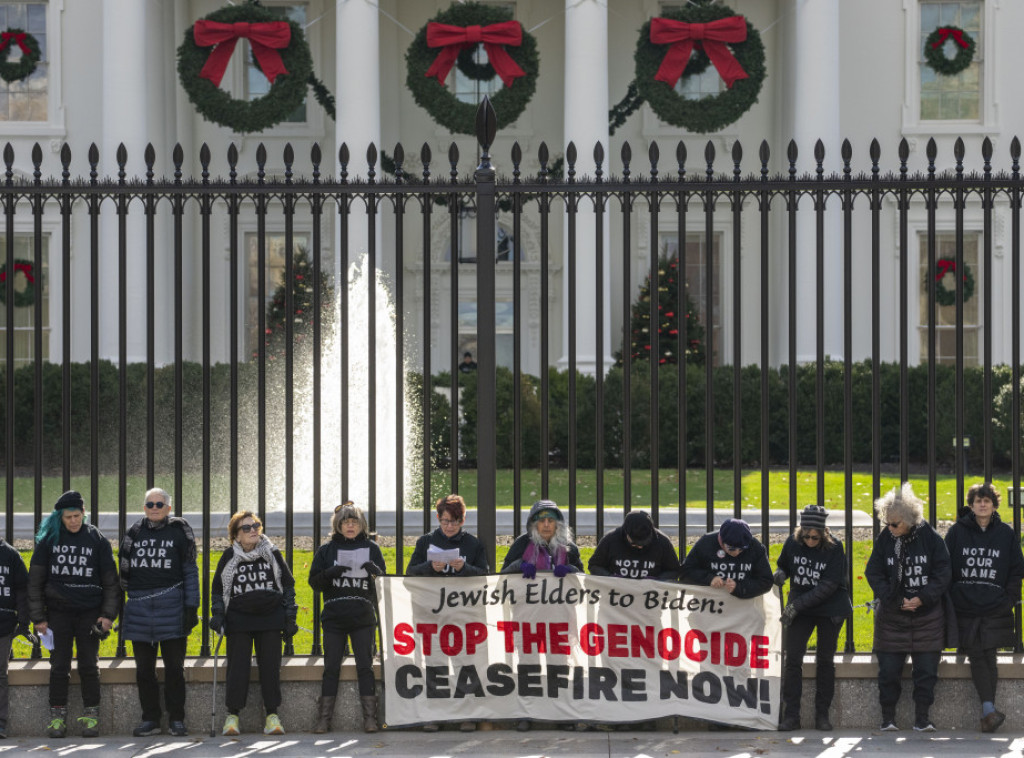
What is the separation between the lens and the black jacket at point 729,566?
8779 millimetres

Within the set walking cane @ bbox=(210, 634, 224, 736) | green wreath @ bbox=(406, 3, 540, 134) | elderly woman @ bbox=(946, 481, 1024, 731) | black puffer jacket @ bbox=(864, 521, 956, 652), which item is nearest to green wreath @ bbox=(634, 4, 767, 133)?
green wreath @ bbox=(406, 3, 540, 134)

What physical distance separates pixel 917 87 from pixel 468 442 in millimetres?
13246

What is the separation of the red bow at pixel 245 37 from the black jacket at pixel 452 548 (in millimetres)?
17563

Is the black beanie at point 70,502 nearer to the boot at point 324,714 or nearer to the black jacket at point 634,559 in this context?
the boot at point 324,714

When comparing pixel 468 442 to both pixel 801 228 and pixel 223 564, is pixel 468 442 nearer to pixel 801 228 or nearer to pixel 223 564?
pixel 801 228

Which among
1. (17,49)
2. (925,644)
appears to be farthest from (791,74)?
(925,644)

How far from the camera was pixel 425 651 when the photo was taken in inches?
348

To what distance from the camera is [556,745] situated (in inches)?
331

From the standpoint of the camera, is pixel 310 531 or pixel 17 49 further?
pixel 17 49

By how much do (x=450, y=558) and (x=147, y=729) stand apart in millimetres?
2063

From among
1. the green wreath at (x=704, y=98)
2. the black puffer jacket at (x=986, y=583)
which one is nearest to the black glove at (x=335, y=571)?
the black puffer jacket at (x=986, y=583)

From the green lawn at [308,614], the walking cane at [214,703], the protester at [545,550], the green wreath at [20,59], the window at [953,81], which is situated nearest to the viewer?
the walking cane at [214,703]

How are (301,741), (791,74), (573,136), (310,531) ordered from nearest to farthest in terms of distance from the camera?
(301,741)
(310,531)
(573,136)
(791,74)

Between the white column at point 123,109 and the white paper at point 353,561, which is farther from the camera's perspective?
the white column at point 123,109
